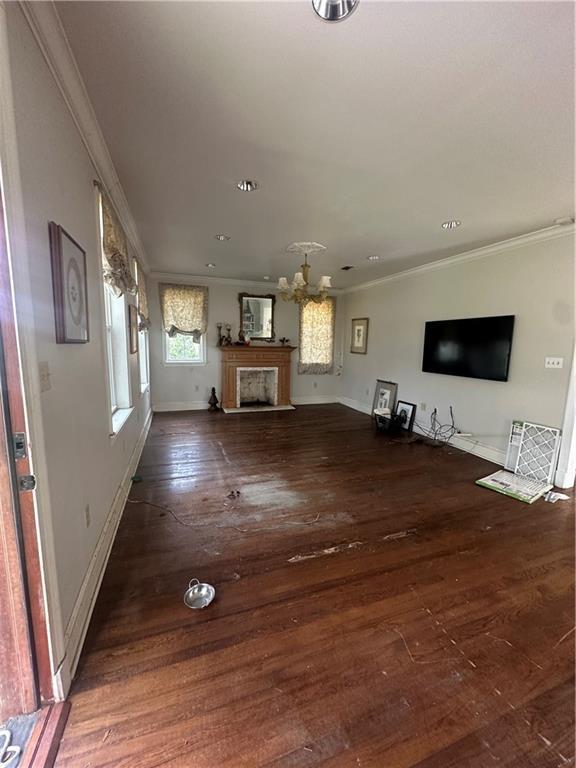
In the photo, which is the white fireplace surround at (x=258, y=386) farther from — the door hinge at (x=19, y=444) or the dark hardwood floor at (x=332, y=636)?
the door hinge at (x=19, y=444)

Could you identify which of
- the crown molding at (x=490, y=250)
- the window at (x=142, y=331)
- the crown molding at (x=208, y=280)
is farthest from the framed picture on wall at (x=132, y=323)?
the crown molding at (x=490, y=250)

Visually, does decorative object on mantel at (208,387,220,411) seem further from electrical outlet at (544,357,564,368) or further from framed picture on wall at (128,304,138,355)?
electrical outlet at (544,357,564,368)

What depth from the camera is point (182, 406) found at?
642 cm

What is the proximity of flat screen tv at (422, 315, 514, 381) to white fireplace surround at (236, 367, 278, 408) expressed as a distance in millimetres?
3159

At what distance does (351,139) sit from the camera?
6.36 ft

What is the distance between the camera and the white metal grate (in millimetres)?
3354

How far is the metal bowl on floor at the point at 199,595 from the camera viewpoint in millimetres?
1762

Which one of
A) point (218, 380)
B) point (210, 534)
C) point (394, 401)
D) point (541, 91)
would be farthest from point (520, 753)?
point (218, 380)

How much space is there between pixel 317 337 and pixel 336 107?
552 centimetres

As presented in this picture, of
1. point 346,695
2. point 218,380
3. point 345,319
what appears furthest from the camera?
point 345,319

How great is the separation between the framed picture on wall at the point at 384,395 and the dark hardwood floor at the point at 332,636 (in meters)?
2.74

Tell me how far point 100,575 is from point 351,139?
3.08 metres

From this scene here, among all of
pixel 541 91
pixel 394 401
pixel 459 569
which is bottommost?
pixel 459 569

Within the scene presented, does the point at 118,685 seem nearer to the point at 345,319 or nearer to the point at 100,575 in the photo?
the point at 100,575
